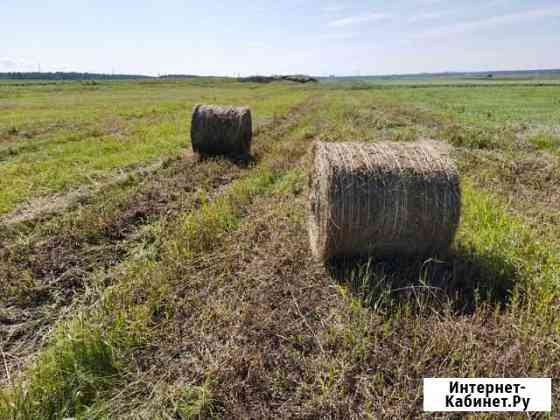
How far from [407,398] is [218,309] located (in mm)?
1751

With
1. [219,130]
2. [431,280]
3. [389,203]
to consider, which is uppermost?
[219,130]

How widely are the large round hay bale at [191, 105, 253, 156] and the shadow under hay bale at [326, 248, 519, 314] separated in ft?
20.5

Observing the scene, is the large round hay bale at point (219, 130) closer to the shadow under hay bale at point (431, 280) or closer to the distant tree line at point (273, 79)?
the shadow under hay bale at point (431, 280)

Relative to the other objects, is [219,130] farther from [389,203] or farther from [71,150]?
[389,203]

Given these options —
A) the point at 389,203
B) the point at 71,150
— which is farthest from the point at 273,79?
the point at 389,203

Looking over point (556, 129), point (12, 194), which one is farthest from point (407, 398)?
point (556, 129)

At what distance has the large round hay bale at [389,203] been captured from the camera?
146 inches

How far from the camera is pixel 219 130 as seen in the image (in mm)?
9383

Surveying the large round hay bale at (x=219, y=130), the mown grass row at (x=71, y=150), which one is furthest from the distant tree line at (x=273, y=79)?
the large round hay bale at (x=219, y=130)

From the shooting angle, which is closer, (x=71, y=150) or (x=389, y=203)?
(x=389, y=203)

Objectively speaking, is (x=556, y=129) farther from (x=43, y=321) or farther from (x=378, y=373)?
(x=43, y=321)

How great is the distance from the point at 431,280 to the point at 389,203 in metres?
0.92

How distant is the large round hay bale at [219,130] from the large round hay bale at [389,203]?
5.92 m

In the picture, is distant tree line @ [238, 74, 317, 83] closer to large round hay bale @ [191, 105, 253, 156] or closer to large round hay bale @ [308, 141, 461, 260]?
large round hay bale @ [191, 105, 253, 156]
